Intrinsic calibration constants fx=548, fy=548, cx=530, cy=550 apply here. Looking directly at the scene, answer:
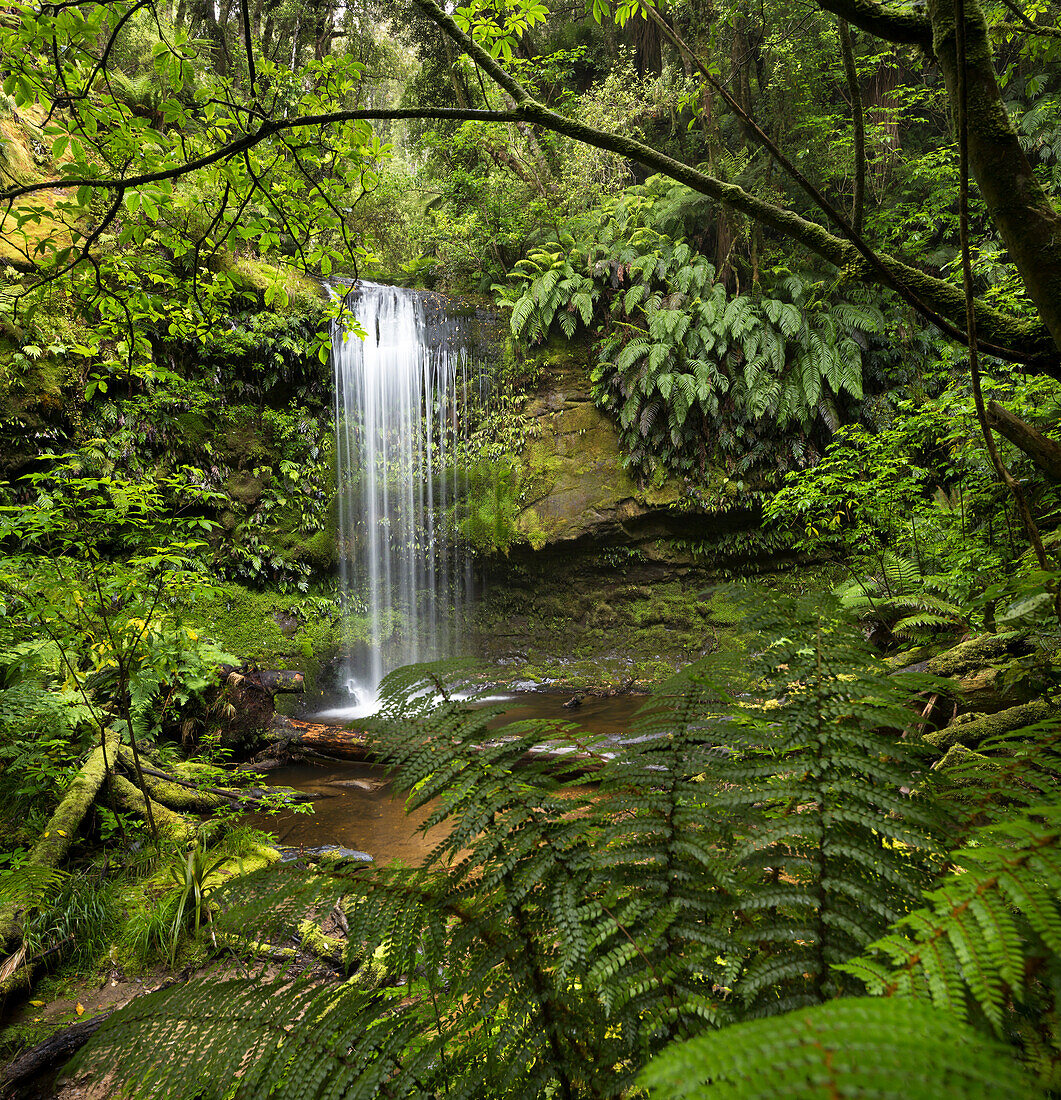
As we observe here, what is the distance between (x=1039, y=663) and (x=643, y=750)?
8.05 feet

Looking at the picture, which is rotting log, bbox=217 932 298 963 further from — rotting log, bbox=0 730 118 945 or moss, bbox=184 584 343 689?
moss, bbox=184 584 343 689

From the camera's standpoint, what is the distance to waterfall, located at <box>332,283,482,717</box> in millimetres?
11391

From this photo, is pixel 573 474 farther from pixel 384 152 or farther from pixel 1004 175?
pixel 1004 175

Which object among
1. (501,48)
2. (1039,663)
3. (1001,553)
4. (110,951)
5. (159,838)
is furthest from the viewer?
(1001,553)

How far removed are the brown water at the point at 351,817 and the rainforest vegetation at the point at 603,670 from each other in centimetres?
33

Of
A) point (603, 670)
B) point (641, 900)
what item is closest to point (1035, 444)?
point (641, 900)

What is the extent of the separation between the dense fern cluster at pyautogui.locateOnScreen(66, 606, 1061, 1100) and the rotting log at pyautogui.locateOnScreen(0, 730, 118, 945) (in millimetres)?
2331

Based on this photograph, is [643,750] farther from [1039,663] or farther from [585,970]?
[1039,663]

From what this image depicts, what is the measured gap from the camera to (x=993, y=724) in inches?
97.2

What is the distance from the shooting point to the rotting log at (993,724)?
2344 millimetres

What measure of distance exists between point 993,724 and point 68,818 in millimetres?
5021

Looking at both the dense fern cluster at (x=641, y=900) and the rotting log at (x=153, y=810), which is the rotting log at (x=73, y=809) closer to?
the rotting log at (x=153, y=810)

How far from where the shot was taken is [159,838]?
3465 millimetres

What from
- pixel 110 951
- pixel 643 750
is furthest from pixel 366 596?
pixel 643 750
